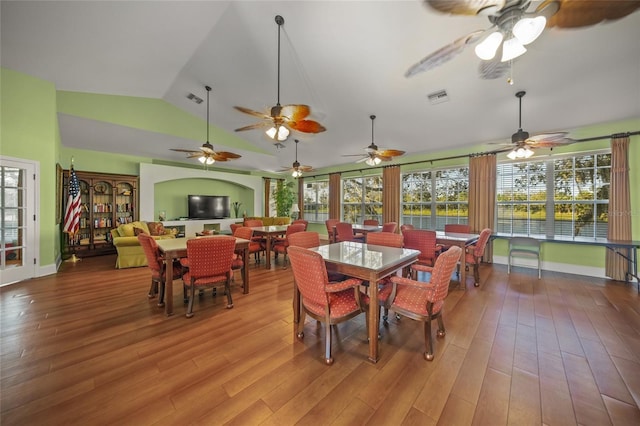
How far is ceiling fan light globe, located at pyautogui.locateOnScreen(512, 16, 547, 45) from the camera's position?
1539mm

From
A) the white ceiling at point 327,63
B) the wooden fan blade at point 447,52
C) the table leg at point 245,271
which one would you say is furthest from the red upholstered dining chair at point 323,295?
the white ceiling at point 327,63

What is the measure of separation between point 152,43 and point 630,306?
25.7 feet

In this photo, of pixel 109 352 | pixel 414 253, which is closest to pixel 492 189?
pixel 414 253

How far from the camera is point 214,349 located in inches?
84.7

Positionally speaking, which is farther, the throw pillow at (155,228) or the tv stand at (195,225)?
the tv stand at (195,225)

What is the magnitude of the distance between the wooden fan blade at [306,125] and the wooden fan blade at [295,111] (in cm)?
12

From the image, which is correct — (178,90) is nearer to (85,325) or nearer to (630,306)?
(85,325)

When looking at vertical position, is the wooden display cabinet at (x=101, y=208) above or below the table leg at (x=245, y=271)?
above

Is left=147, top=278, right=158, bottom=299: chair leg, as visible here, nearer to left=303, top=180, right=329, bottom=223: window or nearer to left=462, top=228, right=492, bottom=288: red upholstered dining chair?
left=462, top=228, right=492, bottom=288: red upholstered dining chair

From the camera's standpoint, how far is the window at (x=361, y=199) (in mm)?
7848

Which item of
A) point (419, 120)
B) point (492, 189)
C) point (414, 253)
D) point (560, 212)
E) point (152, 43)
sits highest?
point (152, 43)

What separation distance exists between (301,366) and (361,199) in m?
6.74

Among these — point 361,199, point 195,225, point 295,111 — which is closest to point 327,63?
point 295,111

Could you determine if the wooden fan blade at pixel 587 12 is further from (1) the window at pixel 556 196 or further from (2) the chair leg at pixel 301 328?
(1) the window at pixel 556 196
